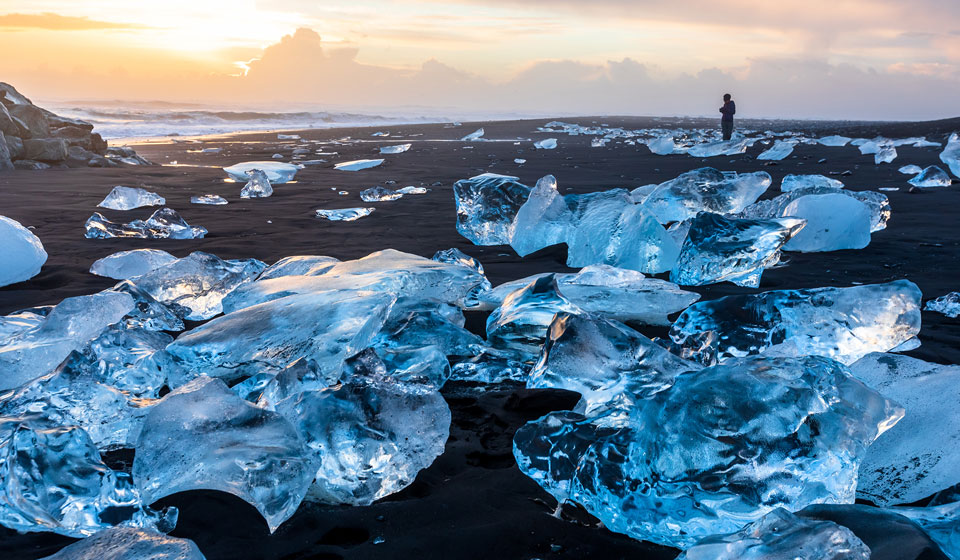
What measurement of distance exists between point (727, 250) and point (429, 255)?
4.78ft

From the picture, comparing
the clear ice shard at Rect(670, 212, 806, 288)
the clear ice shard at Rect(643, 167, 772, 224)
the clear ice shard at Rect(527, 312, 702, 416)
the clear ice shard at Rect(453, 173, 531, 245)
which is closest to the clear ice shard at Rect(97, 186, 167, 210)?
the clear ice shard at Rect(453, 173, 531, 245)

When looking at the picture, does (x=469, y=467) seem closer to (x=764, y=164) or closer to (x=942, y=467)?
(x=942, y=467)

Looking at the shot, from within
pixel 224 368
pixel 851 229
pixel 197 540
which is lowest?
pixel 197 540

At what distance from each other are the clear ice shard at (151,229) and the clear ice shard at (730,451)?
3.29 m

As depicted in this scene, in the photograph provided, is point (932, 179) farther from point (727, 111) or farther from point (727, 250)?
point (727, 111)

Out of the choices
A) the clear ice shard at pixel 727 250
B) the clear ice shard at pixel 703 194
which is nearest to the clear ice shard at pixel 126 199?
the clear ice shard at pixel 703 194

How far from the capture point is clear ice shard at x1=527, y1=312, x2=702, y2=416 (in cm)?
147

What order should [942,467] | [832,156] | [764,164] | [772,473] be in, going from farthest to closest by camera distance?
[832,156] → [764,164] → [942,467] → [772,473]

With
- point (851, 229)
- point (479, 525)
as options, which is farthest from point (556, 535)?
point (851, 229)

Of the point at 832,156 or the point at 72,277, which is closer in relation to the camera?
the point at 72,277

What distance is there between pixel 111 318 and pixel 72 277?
0.97 metres

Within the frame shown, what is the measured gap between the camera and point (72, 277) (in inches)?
116

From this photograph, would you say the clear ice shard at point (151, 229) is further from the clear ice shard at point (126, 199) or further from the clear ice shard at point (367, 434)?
the clear ice shard at point (367, 434)

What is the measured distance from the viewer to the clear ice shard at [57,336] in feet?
6.17
